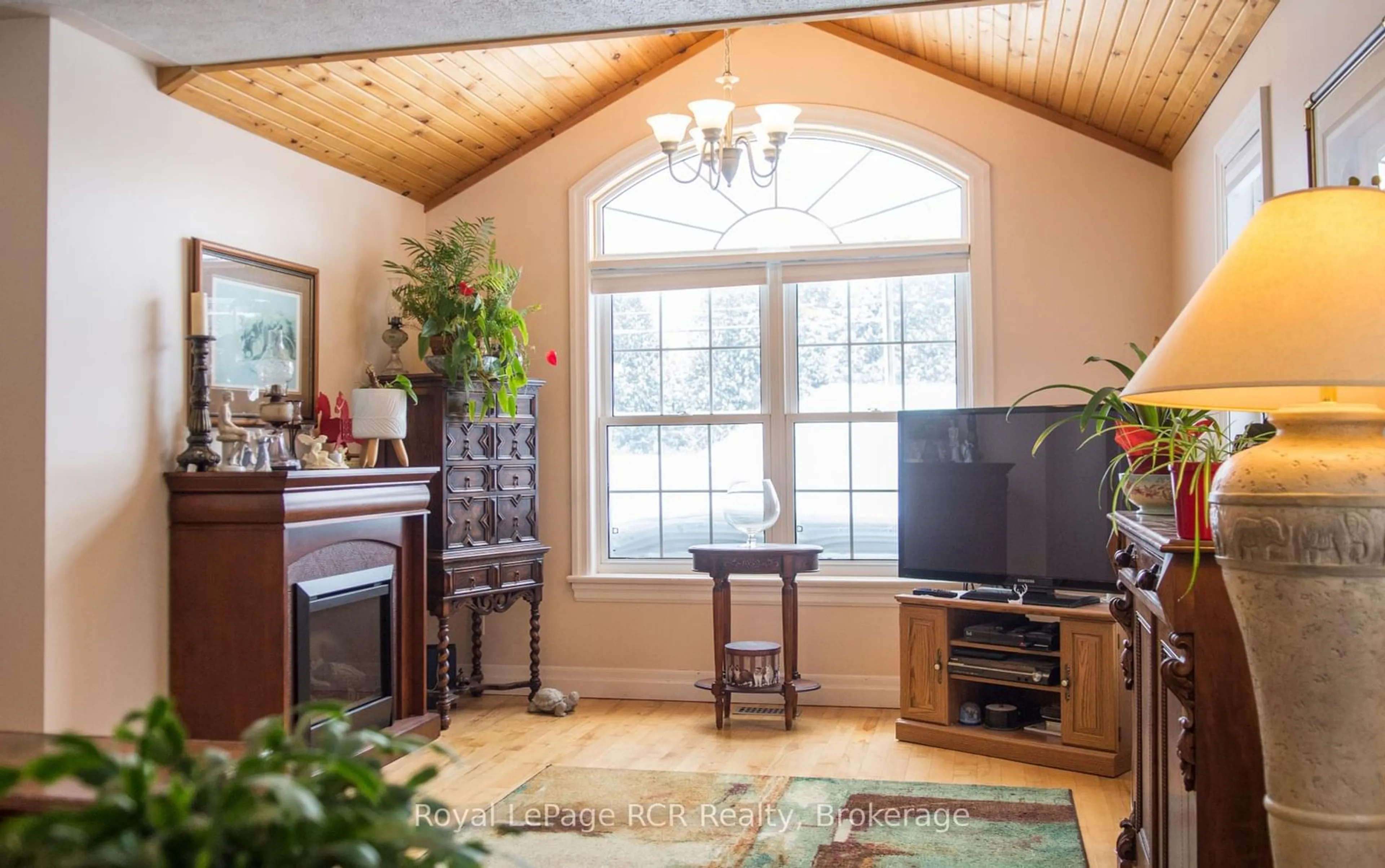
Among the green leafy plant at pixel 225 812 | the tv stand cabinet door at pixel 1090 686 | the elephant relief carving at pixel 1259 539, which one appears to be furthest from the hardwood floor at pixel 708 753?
the green leafy plant at pixel 225 812

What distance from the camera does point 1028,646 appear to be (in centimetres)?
450

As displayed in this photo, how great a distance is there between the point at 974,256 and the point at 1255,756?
3.61 metres

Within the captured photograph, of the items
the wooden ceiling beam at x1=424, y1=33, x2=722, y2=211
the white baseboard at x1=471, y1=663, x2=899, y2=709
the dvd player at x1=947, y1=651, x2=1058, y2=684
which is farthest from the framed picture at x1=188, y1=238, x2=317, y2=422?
the dvd player at x1=947, y1=651, x2=1058, y2=684

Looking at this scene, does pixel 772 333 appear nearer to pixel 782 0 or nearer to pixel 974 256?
pixel 974 256

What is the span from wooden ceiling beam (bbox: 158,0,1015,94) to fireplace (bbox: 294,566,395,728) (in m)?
1.78

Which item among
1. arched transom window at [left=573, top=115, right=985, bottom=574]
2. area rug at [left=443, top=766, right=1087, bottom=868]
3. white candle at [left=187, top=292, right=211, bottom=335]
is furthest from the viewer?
arched transom window at [left=573, top=115, right=985, bottom=574]

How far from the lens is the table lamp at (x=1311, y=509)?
1479mm

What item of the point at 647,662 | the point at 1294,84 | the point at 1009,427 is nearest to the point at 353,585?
the point at 647,662

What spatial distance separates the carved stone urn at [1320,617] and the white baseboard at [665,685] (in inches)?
149

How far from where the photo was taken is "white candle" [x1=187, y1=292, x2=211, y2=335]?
399 cm

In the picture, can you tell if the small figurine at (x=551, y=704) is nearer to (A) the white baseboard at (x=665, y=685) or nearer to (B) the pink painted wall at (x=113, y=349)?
(A) the white baseboard at (x=665, y=685)

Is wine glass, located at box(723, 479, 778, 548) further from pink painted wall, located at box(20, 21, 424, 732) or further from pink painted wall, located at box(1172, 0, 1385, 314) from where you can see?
pink painted wall, located at box(20, 21, 424, 732)

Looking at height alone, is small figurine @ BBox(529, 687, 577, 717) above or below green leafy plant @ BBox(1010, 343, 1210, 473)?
below

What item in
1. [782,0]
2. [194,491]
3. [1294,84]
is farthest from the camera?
[194,491]
